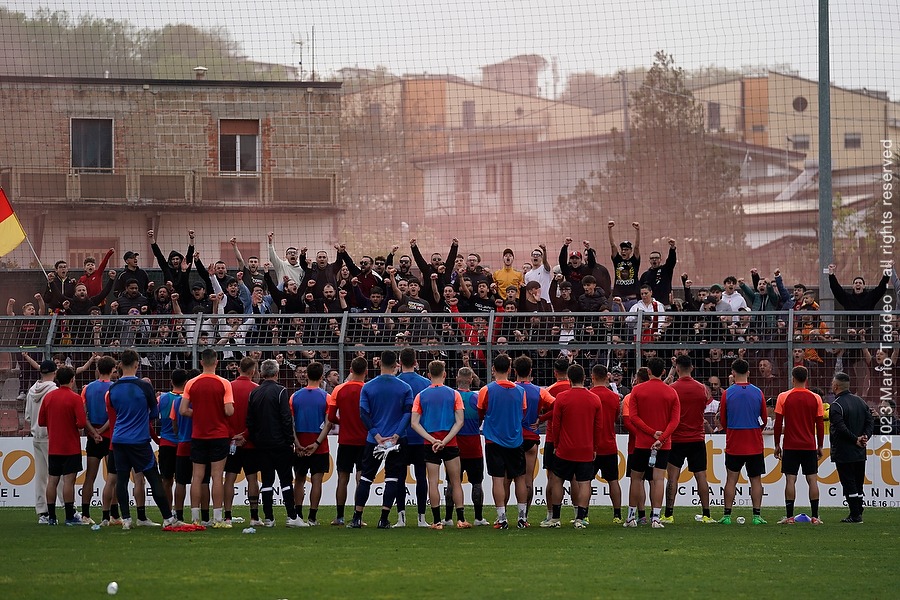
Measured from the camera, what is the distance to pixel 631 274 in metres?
19.7

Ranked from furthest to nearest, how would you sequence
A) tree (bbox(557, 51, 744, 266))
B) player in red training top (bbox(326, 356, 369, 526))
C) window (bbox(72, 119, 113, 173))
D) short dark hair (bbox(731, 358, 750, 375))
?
1. tree (bbox(557, 51, 744, 266))
2. window (bbox(72, 119, 113, 173))
3. short dark hair (bbox(731, 358, 750, 375))
4. player in red training top (bbox(326, 356, 369, 526))

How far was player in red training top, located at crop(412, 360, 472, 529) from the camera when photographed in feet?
43.7

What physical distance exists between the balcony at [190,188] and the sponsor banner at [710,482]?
2154 cm

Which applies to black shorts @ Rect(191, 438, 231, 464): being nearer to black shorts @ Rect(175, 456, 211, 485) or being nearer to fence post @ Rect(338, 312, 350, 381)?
black shorts @ Rect(175, 456, 211, 485)

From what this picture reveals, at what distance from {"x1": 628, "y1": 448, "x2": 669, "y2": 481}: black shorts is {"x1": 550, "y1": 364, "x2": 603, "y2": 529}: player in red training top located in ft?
1.79

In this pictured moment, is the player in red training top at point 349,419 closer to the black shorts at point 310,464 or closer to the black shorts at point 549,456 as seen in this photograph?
the black shorts at point 310,464

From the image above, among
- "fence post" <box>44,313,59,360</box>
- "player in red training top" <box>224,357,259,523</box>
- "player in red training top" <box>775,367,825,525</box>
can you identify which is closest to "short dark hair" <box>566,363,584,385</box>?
"player in red training top" <box>775,367,825,525</box>

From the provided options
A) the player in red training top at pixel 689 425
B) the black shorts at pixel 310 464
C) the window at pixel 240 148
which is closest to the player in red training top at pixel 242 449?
the black shorts at pixel 310 464

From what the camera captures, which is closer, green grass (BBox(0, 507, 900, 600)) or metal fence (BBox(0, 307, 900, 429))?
green grass (BBox(0, 507, 900, 600))

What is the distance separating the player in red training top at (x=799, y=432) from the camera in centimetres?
1461

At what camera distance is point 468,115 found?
5844cm

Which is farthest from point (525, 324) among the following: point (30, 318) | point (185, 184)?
point (185, 184)

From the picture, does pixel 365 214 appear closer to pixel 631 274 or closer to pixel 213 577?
pixel 631 274

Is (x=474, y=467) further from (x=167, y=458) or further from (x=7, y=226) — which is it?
(x=7, y=226)
